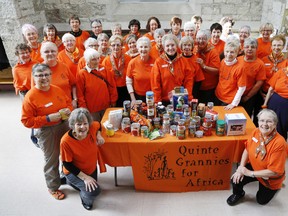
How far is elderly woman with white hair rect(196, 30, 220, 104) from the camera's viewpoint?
322 cm

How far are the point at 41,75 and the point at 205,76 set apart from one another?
198 centimetres

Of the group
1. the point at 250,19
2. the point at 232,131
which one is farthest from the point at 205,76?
the point at 250,19

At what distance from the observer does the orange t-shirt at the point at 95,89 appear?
9.70 feet

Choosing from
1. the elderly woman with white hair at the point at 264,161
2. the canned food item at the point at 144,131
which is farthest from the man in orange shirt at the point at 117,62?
the elderly woman with white hair at the point at 264,161

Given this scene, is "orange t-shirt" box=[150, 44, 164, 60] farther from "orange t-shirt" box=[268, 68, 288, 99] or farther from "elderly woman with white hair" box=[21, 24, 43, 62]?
"elderly woman with white hair" box=[21, 24, 43, 62]

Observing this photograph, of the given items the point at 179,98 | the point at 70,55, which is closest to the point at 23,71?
the point at 70,55

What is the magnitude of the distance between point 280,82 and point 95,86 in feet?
6.77

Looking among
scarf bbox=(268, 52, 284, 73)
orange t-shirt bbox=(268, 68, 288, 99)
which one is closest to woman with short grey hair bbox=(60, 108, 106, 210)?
orange t-shirt bbox=(268, 68, 288, 99)

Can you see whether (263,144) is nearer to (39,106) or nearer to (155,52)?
(155,52)

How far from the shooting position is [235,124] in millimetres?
2479

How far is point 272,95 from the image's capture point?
3.08 meters

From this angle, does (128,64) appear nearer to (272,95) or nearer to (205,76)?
(205,76)

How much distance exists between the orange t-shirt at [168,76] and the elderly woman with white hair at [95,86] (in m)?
0.51

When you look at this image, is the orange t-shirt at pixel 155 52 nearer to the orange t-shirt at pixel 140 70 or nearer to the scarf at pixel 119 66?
the orange t-shirt at pixel 140 70
